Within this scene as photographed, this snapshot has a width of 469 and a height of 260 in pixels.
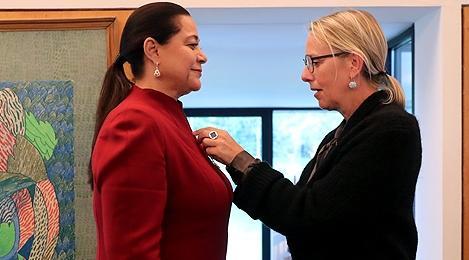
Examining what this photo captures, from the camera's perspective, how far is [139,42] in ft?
4.51

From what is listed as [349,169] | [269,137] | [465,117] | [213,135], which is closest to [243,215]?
[269,137]

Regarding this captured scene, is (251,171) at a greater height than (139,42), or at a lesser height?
lesser

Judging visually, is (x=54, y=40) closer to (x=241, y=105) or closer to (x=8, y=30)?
(x=8, y=30)

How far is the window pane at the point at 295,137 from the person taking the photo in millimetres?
4426

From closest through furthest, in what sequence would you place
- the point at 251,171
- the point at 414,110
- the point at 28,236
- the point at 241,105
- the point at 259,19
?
the point at 251,171
the point at 28,236
the point at 259,19
the point at 414,110
the point at 241,105

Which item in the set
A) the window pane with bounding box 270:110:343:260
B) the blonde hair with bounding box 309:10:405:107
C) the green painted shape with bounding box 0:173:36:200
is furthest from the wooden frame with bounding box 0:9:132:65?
the window pane with bounding box 270:110:343:260

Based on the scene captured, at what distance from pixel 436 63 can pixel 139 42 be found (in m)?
1.31

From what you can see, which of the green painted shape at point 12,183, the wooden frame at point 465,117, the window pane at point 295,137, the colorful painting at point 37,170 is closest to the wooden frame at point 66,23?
the colorful painting at point 37,170

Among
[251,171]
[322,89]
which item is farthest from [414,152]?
[251,171]

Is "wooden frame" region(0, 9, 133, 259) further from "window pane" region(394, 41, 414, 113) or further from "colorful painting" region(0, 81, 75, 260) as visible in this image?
"window pane" region(394, 41, 414, 113)

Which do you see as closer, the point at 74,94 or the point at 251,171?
the point at 251,171

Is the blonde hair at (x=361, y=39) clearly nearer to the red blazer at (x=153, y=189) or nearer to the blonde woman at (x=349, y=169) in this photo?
the blonde woman at (x=349, y=169)

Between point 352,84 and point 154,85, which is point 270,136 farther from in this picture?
point 154,85

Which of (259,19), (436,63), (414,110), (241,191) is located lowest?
(241,191)
